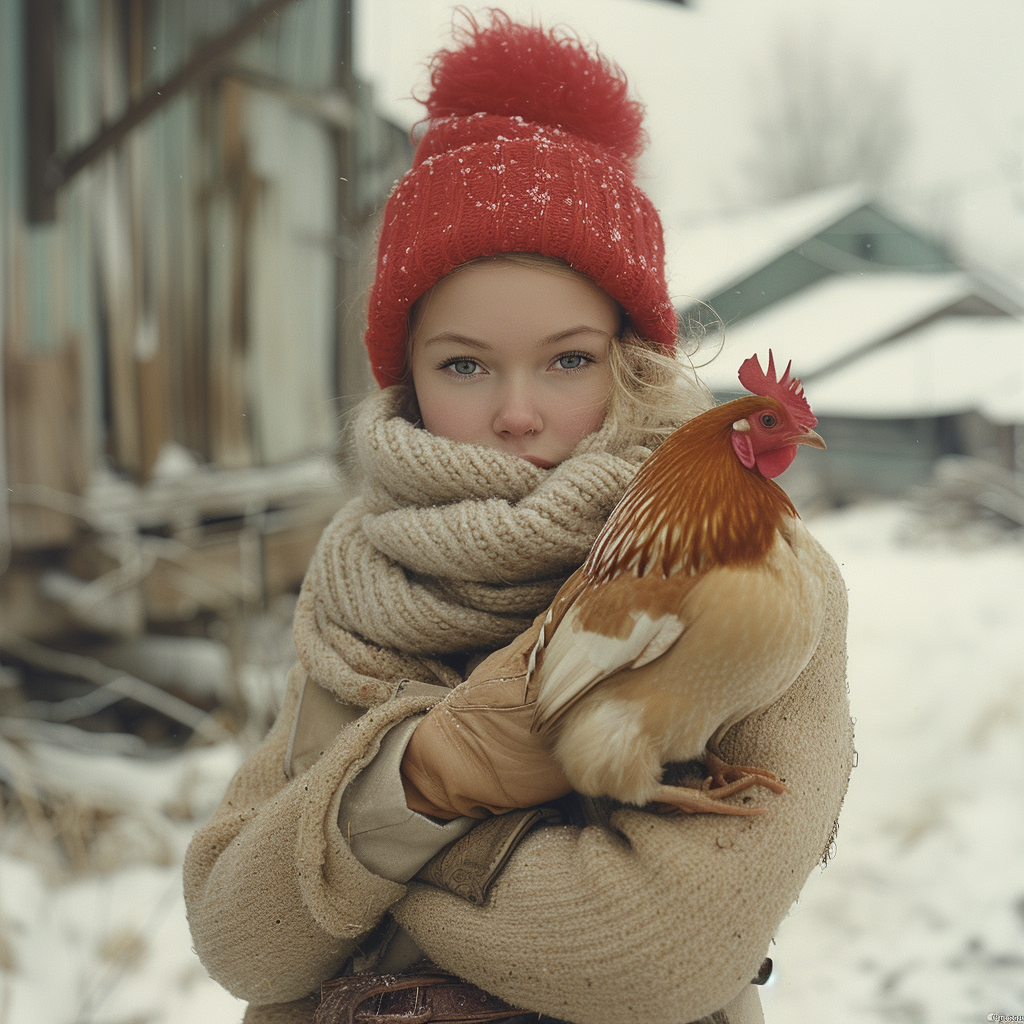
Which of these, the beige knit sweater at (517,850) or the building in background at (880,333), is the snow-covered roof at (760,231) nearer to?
the building in background at (880,333)

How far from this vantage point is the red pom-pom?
105 cm

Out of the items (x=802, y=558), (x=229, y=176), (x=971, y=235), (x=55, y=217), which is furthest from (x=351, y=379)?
(x=802, y=558)

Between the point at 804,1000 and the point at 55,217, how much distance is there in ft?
9.41

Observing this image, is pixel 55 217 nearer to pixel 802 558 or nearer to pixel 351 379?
pixel 351 379

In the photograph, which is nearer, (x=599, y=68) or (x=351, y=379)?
(x=599, y=68)

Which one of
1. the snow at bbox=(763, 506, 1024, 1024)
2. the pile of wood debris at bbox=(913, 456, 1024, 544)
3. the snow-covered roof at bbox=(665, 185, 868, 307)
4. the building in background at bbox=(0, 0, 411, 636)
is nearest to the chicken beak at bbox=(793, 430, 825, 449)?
the snow-covered roof at bbox=(665, 185, 868, 307)

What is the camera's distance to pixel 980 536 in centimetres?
260

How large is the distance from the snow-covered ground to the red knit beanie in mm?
1700

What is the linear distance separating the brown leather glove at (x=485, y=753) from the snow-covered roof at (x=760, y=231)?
5.08 ft

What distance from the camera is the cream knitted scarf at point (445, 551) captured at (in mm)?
825

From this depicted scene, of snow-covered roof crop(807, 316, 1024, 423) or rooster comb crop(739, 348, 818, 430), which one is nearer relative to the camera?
rooster comb crop(739, 348, 818, 430)

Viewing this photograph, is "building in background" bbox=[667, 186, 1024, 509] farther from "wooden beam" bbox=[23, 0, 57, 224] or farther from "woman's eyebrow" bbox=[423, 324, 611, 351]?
"wooden beam" bbox=[23, 0, 57, 224]

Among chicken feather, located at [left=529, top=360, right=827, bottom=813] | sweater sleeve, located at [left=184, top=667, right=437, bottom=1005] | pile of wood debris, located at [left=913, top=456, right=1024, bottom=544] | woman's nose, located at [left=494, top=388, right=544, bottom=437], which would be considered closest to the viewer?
chicken feather, located at [left=529, top=360, right=827, bottom=813]

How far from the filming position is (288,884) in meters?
0.83
